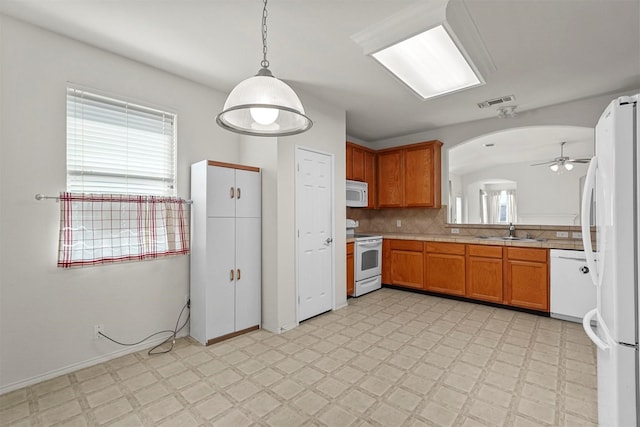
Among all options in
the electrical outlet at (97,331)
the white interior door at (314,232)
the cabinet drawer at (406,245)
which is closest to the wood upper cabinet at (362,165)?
the cabinet drawer at (406,245)

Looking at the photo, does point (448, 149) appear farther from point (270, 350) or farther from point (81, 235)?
point (81, 235)

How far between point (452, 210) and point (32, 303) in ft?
17.1

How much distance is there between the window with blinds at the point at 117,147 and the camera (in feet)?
8.19

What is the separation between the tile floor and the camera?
189cm

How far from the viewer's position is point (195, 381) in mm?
2295

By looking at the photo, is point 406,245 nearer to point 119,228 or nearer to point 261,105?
point 119,228

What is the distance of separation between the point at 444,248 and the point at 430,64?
2732 millimetres

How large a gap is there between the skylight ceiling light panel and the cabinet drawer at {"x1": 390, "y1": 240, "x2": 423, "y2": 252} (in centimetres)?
236

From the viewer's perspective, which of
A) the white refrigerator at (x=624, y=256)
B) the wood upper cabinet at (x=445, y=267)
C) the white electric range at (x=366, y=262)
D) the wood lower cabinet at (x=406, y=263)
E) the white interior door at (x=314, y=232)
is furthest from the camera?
the wood lower cabinet at (x=406, y=263)

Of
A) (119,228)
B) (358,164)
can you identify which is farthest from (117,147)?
(358,164)

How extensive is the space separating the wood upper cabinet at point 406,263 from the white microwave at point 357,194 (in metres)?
0.83

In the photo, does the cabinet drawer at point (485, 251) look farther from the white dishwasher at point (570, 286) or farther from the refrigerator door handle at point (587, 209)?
the refrigerator door handle at point (587, 209)

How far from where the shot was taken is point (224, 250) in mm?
3053

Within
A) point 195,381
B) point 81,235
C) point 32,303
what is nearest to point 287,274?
point 195,381
